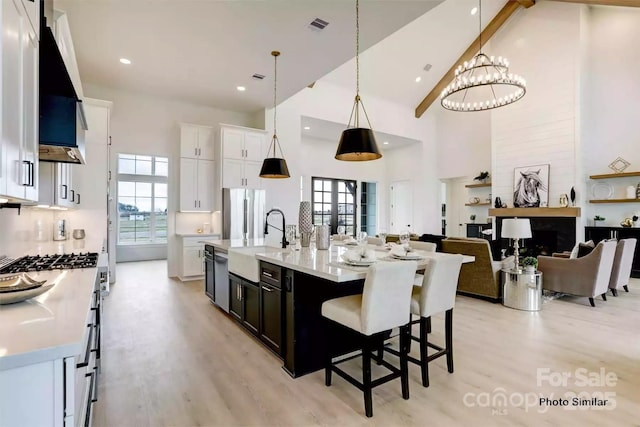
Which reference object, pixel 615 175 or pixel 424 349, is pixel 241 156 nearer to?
pixel 424 349

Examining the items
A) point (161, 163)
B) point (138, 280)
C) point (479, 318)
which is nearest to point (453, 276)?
point (479, 318)

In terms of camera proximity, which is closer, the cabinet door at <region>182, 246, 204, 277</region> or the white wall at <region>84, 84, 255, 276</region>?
the white wall at <region>84, 84, 255, 276</region>

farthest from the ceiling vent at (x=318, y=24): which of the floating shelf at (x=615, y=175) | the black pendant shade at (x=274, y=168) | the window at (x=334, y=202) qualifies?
the floating shelf at (x=615, y=175)

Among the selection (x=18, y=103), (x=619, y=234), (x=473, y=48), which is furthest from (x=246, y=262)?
(x=473, y=48)

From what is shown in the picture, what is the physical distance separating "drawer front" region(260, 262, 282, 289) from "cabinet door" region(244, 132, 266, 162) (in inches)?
158

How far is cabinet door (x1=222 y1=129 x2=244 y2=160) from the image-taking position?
6.14 metres

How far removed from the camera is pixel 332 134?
8.77 metres

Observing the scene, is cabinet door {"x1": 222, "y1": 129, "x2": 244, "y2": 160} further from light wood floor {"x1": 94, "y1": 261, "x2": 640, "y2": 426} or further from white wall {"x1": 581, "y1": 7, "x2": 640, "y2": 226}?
white wall {"x1": 581, "y1": 7, "x2": 640, "y2": 226}

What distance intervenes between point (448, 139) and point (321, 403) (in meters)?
8.97

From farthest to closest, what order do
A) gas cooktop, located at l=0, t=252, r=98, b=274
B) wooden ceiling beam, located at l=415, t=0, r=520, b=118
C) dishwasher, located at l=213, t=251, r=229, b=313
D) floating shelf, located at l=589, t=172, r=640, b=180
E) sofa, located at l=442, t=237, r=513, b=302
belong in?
wooden ceiling beam, located at l=415, t=0, r=520, b=118, floating shelf, located at l=589, t=172, r=640, b=180, sofa, located at l=442, t=237, r=513, b=302, dishwasher, located at l=213, t=251, r=229, b=313, gas cooktop, located at l=0, t=252, r=98, b=274

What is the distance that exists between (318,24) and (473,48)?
6124 millimetres

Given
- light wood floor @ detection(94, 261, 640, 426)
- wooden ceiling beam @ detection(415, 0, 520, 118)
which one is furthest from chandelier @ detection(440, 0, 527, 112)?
light wood floor @ detection(94, 261, 640, 426)

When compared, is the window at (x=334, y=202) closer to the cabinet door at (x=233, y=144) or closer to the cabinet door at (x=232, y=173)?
the cabinet door at (x=232, y=173)

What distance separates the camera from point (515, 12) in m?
7.36
